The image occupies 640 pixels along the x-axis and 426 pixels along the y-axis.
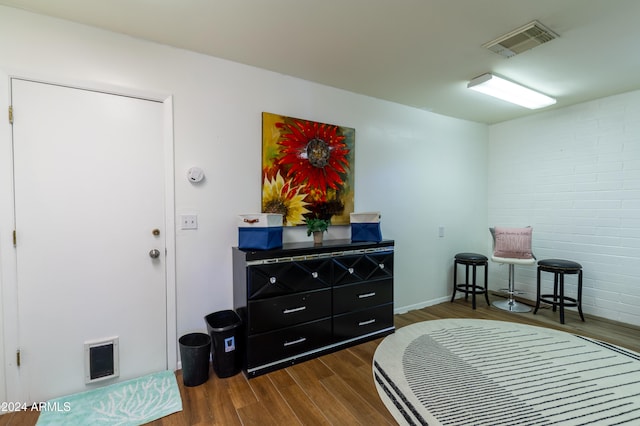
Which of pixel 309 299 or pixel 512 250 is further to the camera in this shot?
pixel 512 250

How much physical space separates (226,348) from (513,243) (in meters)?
3.63

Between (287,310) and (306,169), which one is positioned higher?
(306,169)

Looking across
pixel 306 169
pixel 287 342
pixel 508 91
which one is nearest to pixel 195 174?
pixel 306 169

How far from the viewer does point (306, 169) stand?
2.78 m

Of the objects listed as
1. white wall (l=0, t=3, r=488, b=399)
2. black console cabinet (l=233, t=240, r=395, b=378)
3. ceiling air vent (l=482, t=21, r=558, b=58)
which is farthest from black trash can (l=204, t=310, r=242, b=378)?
ceiling air vent (l=482, t=21, r=558, b=58)

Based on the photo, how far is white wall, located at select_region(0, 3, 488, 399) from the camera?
186cm

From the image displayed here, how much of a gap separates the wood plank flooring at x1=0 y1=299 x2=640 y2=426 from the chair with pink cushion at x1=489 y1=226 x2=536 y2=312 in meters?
1.05

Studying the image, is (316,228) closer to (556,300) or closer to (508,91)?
(508,91)

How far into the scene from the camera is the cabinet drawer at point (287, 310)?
84.3 inches

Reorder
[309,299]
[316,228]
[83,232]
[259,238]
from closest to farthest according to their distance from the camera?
[83,232] → [259,238] → [309,299] → [316,228]

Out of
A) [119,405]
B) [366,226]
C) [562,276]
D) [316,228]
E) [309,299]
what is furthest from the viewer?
[562,276]

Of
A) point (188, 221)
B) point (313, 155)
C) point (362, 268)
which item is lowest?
point (362, 268)

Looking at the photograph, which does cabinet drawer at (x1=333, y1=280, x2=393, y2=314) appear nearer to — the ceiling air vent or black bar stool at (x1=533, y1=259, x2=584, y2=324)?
black bar stool at (x1=533, y1=259, x2=584, y2=324)

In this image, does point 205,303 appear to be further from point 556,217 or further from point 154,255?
point 556,217
